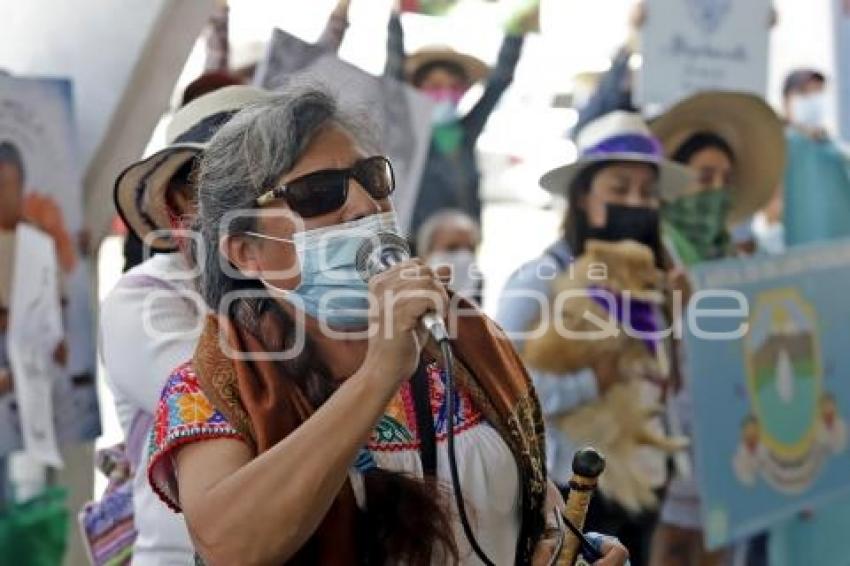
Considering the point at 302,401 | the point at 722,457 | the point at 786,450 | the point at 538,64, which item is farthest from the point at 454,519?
the point at 538,64

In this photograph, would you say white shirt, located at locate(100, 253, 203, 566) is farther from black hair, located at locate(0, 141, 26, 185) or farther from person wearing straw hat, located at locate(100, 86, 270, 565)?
black hair, located at locate(0, 141, 26, 185)

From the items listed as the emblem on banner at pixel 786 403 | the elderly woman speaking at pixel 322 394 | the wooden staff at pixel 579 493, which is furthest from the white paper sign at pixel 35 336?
the emblem on banner at pixel 786 403

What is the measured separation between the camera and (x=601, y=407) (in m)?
3.61

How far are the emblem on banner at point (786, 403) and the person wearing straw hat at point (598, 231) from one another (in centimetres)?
42

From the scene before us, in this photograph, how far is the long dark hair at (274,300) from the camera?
62.5 inches

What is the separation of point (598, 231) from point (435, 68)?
147cm

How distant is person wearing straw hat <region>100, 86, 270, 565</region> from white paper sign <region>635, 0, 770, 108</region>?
209cm

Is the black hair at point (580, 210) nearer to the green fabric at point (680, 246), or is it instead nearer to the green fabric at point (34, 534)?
the green fabric at point (680, 246)

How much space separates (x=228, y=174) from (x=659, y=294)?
2268 mm

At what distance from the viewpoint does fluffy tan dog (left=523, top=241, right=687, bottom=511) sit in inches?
139

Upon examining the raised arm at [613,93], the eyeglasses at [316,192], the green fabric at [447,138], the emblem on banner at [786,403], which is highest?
the raised arm at [613,93]

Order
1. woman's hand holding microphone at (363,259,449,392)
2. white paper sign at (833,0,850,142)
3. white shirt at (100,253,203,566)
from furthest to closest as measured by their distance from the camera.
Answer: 1. white paper sign at (833,0,850,142)
2. white shirt at (100,253,203,566)
3. woman's hand holding microphone at (363,259,449,392)

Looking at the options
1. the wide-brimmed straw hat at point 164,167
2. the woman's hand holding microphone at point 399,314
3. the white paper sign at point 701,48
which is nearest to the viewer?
the woman's hand holding microphone at point 399,314

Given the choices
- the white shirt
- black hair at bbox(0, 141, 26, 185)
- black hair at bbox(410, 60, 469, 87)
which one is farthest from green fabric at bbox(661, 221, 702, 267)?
the white shirt
